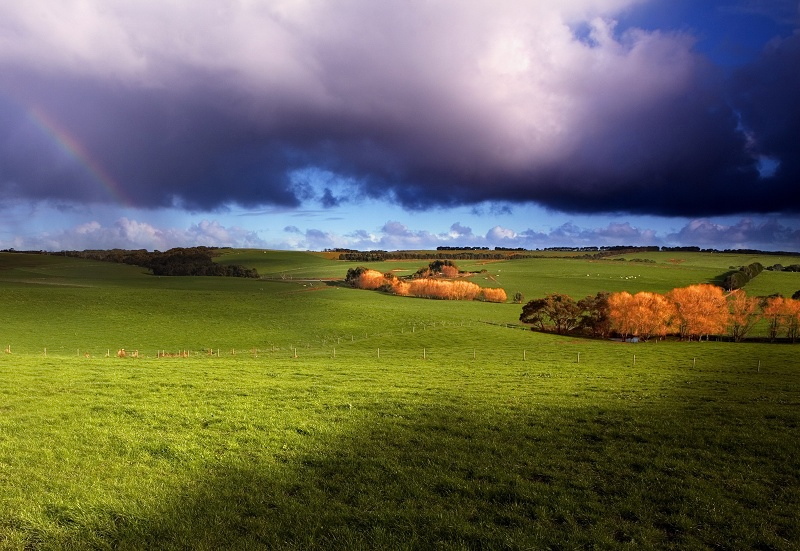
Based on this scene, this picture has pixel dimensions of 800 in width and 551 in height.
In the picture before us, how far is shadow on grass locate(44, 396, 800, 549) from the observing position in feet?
29.8

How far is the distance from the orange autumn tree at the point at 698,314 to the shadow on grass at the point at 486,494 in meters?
90.0

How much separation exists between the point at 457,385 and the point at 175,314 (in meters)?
73.3

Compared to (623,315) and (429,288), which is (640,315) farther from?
(429,288)

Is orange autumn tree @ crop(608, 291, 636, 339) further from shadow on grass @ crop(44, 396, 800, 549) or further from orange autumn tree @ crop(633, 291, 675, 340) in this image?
shadow on grass @ crop(44, 396, 800, 549)

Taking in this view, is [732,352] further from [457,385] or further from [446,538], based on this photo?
[446,538]

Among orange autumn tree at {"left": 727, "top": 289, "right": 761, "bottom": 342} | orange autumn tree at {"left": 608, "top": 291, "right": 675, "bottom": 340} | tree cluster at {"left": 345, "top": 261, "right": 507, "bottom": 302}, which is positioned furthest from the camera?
tree cluster at {"left": 345, "top": 261, "right": 507, "bottom": 302}

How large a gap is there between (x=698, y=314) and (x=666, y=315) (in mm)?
7618

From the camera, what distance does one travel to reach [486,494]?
11.0m

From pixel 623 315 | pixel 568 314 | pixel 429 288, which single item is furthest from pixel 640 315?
pixel 429 288

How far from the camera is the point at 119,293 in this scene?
96.8m

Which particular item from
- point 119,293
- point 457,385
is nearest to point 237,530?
point 457,385

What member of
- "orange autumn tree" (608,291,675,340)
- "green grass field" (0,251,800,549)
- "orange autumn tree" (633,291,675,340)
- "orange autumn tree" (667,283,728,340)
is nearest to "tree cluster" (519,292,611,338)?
"orange autumn tree" (608,291,675,340)

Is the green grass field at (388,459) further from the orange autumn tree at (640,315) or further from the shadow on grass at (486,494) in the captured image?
the orange autumn tree at (640,315)

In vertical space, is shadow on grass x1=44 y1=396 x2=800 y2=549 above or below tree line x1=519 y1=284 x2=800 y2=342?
above
